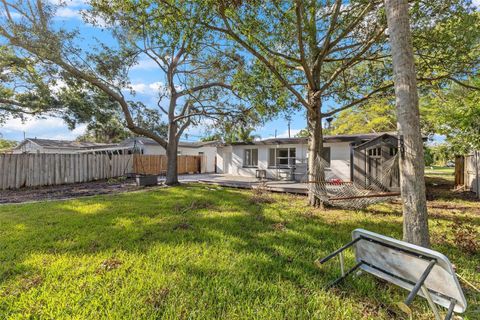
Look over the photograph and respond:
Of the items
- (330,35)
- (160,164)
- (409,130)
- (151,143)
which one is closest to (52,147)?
(151,143)

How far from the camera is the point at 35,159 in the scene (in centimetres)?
1041

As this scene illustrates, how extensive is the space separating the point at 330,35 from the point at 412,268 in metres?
5.85

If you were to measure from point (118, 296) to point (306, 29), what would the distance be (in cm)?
667

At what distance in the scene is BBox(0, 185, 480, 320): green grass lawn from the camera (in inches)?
Answer: 83.2

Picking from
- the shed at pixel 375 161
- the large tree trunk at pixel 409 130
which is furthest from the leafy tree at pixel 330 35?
the large tree trunk at pixel 409 130

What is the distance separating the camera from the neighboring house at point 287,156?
37.8ft

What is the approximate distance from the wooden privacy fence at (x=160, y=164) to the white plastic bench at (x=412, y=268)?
53.5 ft

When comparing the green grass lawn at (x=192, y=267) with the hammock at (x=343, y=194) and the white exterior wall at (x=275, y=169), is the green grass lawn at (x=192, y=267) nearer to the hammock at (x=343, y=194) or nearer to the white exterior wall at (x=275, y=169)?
the hammock at (x=343, y=194)

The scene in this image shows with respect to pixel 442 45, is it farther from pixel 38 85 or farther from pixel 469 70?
pixel 38 85

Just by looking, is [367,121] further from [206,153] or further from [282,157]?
[206,153]

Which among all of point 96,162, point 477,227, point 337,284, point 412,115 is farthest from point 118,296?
point 96,162

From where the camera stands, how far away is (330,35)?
19.5ft

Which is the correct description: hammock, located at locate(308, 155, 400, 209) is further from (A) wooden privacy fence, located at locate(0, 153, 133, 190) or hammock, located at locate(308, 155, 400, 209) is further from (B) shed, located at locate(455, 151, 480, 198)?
(A) wooden privacy fence, located at locate(0, 153, 133, 190)

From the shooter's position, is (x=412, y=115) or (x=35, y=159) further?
(x=35, y=159)
